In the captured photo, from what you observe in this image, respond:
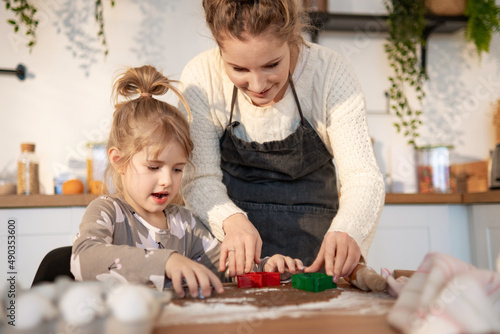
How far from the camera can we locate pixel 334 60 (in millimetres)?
1304

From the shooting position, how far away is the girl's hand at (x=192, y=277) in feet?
2.33

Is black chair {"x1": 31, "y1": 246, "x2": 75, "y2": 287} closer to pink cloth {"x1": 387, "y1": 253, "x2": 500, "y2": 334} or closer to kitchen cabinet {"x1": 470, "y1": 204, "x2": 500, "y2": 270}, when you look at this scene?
pink cloth {"x1": 387, "y1": 253, "x2": 500, "y2": 334}

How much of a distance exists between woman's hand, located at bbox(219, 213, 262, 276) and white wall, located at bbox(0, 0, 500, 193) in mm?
1447

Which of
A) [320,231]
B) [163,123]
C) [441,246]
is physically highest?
[163,123]

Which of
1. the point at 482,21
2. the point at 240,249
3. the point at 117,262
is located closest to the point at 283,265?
the point at 240,249

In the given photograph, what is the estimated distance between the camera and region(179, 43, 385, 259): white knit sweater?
123 cm

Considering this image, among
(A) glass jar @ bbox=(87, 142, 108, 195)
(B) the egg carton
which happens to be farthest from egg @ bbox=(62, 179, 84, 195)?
(B) the egg carton

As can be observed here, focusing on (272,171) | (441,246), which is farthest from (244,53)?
(441,246)

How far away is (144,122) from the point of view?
1.16m

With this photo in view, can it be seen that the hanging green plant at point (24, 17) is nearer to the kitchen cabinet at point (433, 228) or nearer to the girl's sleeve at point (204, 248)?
the kitchen cabinet at point (433, 228)

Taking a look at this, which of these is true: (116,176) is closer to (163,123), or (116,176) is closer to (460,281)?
(163,123)

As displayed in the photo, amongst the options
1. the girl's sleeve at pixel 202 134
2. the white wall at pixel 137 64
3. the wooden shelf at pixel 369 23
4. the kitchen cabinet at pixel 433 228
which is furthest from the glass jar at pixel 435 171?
the girl's sleeve at pixel 202 134

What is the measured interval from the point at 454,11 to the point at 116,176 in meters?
2.09

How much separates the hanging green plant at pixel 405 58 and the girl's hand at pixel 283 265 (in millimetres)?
1698
